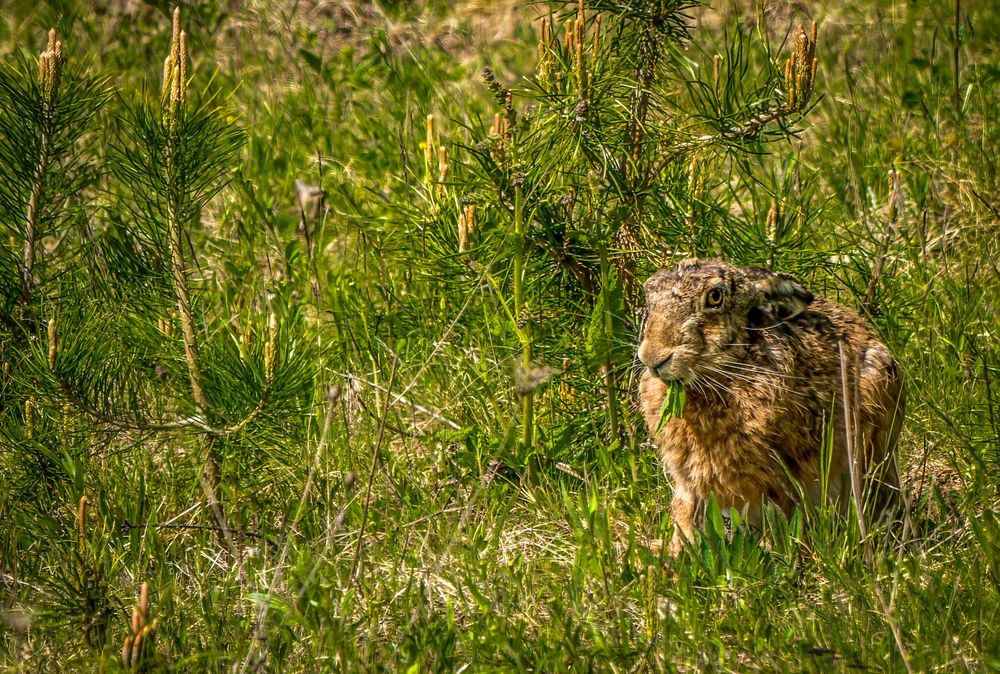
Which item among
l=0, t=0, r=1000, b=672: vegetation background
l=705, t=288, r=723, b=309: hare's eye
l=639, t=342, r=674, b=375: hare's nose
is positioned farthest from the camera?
l=705, t=288, r=723, b=309: hare's eye

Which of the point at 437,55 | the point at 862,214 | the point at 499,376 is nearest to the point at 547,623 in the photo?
the point at 499,376

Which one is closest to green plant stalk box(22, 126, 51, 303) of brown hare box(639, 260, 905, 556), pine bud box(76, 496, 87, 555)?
pine bud box(76, 496, 87, 555)

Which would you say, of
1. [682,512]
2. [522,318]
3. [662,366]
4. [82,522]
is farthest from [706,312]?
[82,522]

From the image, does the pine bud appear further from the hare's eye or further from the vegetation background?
the hare's eye

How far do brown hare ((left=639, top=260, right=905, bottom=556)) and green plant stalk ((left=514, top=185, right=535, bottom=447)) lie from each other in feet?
1.36

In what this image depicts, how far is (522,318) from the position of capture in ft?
13.5

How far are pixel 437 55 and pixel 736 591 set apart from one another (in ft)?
15.4

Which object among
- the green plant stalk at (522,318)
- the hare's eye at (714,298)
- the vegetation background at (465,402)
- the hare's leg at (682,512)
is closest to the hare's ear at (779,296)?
the hare's eye at (714,298)

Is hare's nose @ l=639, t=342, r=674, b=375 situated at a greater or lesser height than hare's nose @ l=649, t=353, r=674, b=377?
greater

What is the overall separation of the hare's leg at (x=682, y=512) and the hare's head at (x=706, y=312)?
444mm

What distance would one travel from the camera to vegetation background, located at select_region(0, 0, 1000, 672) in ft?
10.3

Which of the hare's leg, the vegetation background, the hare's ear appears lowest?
the hare's leg

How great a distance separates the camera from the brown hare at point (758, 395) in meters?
3.47

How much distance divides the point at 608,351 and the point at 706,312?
0.39 meters
